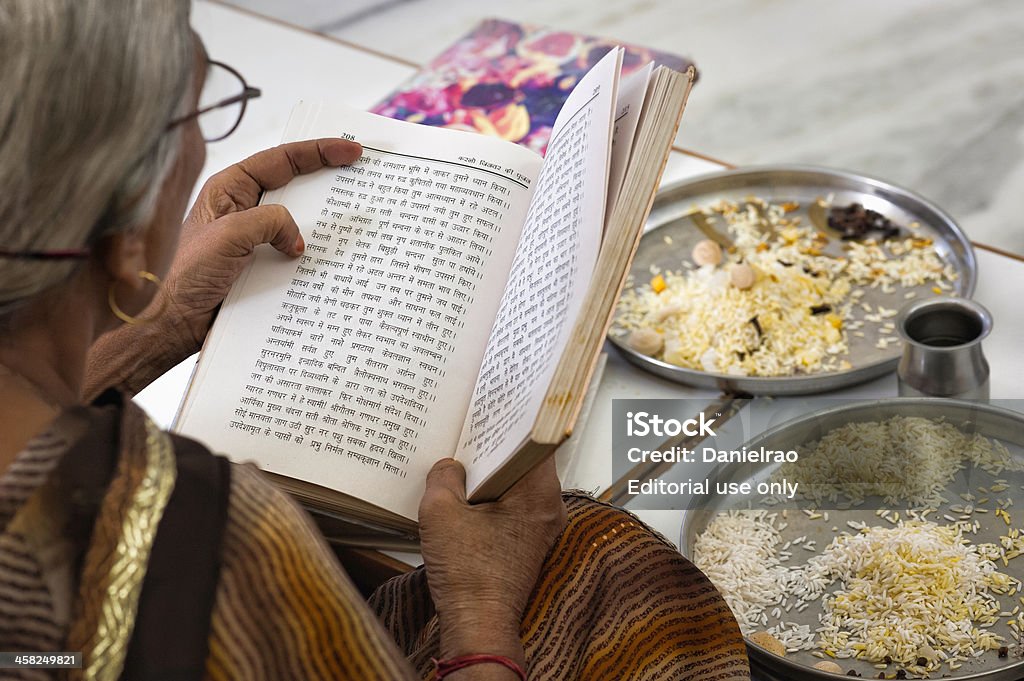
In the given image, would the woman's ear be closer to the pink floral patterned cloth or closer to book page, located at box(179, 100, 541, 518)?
book page, located at box(179, 100, 541, 518)

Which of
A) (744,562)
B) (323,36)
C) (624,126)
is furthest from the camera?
(323,36)

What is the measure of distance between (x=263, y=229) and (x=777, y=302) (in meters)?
0.59

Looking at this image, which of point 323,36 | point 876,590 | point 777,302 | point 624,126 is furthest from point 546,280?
point 323,36

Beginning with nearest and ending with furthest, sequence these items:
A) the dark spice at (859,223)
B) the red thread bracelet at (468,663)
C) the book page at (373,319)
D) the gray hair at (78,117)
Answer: the gray hair at (78,117)
the red thread bracelet at (468,663)
the book page at (373,319)
the dark spice at (859,223)

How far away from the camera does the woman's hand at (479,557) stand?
809 mm

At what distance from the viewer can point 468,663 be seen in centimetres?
78

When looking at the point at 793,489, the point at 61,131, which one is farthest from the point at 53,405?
the point at 793,489

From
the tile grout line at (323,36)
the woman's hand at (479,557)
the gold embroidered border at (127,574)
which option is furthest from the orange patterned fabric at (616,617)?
the tile grout line at (323,36)

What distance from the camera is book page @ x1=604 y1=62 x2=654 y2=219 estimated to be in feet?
2.58

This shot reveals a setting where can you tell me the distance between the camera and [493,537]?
0.84 metres

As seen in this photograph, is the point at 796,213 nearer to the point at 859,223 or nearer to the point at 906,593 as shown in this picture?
the point at 859,223

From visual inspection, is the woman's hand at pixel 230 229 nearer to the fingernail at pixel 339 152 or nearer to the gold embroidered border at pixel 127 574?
the fingernail at pixel 339 152

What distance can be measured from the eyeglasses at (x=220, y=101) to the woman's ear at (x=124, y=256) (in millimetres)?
82

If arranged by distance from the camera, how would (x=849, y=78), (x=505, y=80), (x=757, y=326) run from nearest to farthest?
(x=757, y=326) < (x=505, y=80) < (x=849, y=78)
